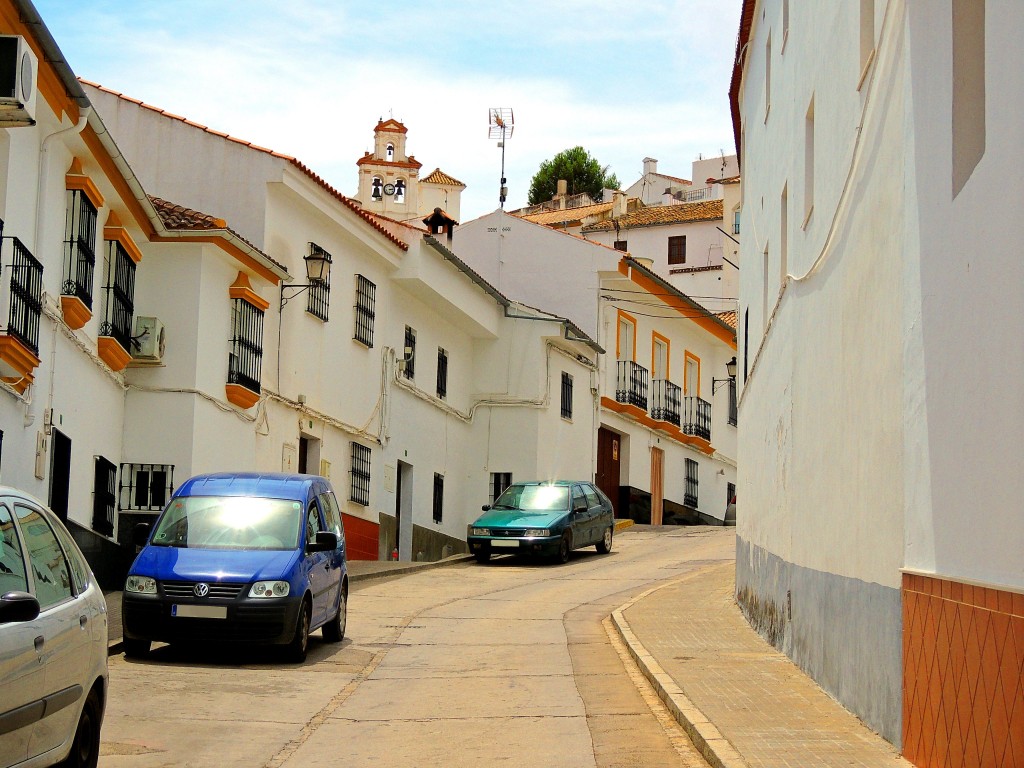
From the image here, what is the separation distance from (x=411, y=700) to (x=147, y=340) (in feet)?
32.9

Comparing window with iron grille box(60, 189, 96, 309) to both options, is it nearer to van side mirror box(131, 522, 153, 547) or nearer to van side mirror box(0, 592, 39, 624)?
van side mirror box(131, 522, 153, 547)

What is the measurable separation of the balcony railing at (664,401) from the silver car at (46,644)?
34.9m

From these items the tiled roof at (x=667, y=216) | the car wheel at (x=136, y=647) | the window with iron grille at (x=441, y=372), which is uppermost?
the tiled roof at (x=667, y=216)

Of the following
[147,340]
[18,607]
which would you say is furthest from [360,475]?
[18,607]

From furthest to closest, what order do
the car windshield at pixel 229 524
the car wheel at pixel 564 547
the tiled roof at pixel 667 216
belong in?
1. the tiled roof at pixel 667 216
2. the car wheel at pixel 564 547
3. the car windshield at pixel 229 524

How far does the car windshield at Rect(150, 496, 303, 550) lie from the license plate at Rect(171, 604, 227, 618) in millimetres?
983

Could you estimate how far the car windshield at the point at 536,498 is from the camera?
26953 millimetres

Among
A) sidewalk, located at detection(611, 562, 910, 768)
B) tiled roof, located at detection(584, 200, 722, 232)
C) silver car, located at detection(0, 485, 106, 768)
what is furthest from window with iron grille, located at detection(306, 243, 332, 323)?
tiled roof, located at detection(584, 200, 722, 232)

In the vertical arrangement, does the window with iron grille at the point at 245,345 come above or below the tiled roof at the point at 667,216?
below

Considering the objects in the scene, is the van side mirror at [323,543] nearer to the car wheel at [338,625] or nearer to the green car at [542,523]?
the car wheel at [338,625]

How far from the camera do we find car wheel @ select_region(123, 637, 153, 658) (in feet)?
42.8

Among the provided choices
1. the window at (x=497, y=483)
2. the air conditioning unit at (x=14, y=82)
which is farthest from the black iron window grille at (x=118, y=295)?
the window at (x=497, y=483)

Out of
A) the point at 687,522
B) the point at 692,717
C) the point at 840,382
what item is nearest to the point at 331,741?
the point at 692,717

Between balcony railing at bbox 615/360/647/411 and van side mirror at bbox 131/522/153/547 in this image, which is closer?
van side mirror at bbox 131/522/153/547
